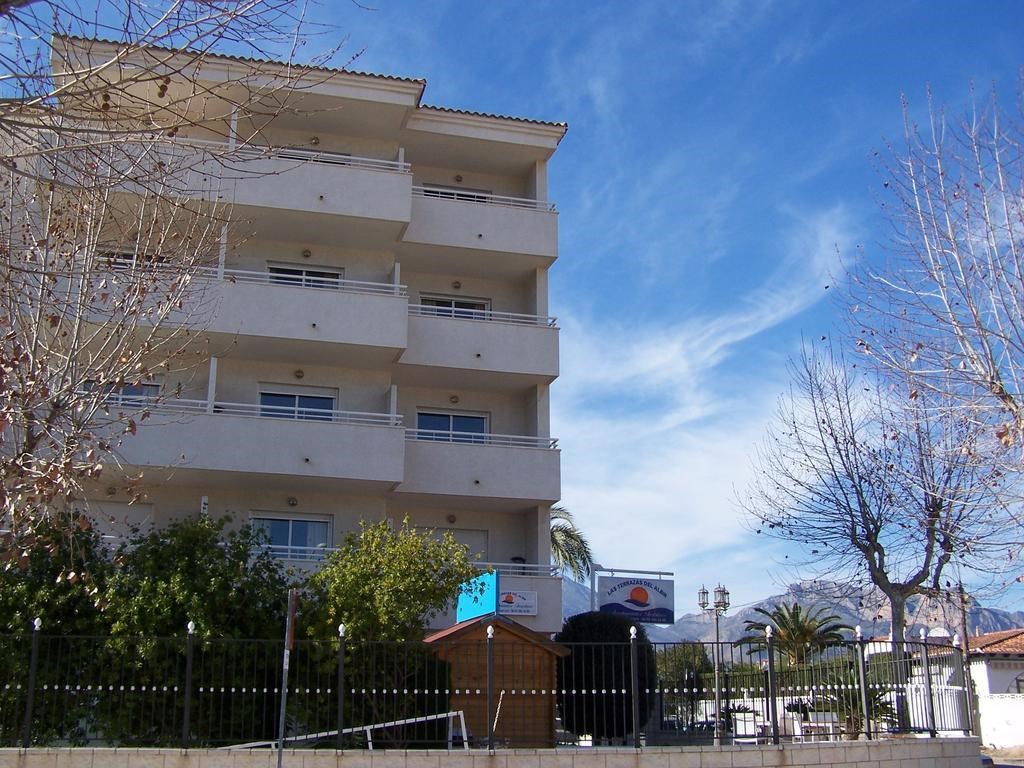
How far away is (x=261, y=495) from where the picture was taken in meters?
24.9

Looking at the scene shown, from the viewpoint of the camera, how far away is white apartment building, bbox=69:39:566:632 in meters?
23.9

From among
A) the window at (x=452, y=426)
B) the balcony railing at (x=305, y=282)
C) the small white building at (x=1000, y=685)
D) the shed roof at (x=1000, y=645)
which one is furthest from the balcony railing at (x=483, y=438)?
the shed roof at (x=1000, y=645)

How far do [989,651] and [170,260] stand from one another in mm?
36788

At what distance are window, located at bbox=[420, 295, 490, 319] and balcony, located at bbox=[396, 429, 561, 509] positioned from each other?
3.28m

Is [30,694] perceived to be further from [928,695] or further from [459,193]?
[459,193]

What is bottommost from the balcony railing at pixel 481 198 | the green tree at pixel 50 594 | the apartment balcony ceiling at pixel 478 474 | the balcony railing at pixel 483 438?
the green tree at pixel 50 594

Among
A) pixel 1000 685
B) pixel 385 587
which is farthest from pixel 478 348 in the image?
pixel 1000 685

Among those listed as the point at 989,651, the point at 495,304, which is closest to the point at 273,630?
the point at 495,304

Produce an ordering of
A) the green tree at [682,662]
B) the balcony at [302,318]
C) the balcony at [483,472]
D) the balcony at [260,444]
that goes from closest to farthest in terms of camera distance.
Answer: the green tree at [682,662], the balcony at [260,444], the balcony at [302,318], the balcony at [483,472]

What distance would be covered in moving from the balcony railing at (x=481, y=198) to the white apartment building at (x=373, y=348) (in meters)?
0.07

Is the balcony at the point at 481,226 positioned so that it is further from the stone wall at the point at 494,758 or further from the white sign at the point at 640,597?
the stone wall at the point at 494,758

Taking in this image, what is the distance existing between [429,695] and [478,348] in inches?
457

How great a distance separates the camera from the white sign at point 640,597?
1193 inches

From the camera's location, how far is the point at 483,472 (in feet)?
83.8
